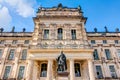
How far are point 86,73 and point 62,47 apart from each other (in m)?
5.36

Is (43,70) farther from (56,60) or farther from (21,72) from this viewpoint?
(21,72)

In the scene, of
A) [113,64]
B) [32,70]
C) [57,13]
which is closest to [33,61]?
[32,70]

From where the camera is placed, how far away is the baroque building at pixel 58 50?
2455cm

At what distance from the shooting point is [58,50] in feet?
81.3

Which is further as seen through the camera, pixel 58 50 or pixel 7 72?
pixel 7 72

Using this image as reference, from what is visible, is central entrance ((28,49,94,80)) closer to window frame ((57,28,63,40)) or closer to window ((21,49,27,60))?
window frame ((57,28,63,40))

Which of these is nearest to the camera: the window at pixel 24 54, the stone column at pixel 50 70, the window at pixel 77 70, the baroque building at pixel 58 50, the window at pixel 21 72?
the stone column at pixel 50 70

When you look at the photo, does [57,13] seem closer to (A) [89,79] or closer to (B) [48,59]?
(B) [48,59]

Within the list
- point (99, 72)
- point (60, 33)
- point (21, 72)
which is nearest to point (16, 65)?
point (21, 72)

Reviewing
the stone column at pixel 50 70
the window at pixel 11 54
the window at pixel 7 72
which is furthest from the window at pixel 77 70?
the window at pixel 11 54

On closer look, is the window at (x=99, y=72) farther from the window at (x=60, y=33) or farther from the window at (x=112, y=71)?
the window at (x=60, y=33)

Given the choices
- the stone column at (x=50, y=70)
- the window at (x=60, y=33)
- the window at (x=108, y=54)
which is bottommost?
the stone column at (x=50, y=70)

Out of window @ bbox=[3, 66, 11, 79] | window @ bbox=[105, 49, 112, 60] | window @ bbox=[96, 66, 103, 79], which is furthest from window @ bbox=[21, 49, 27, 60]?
window @ bbox=[105, 49, 112, 60]

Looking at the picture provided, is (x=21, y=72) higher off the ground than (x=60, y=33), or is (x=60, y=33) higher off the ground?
(x=60, y=33)
